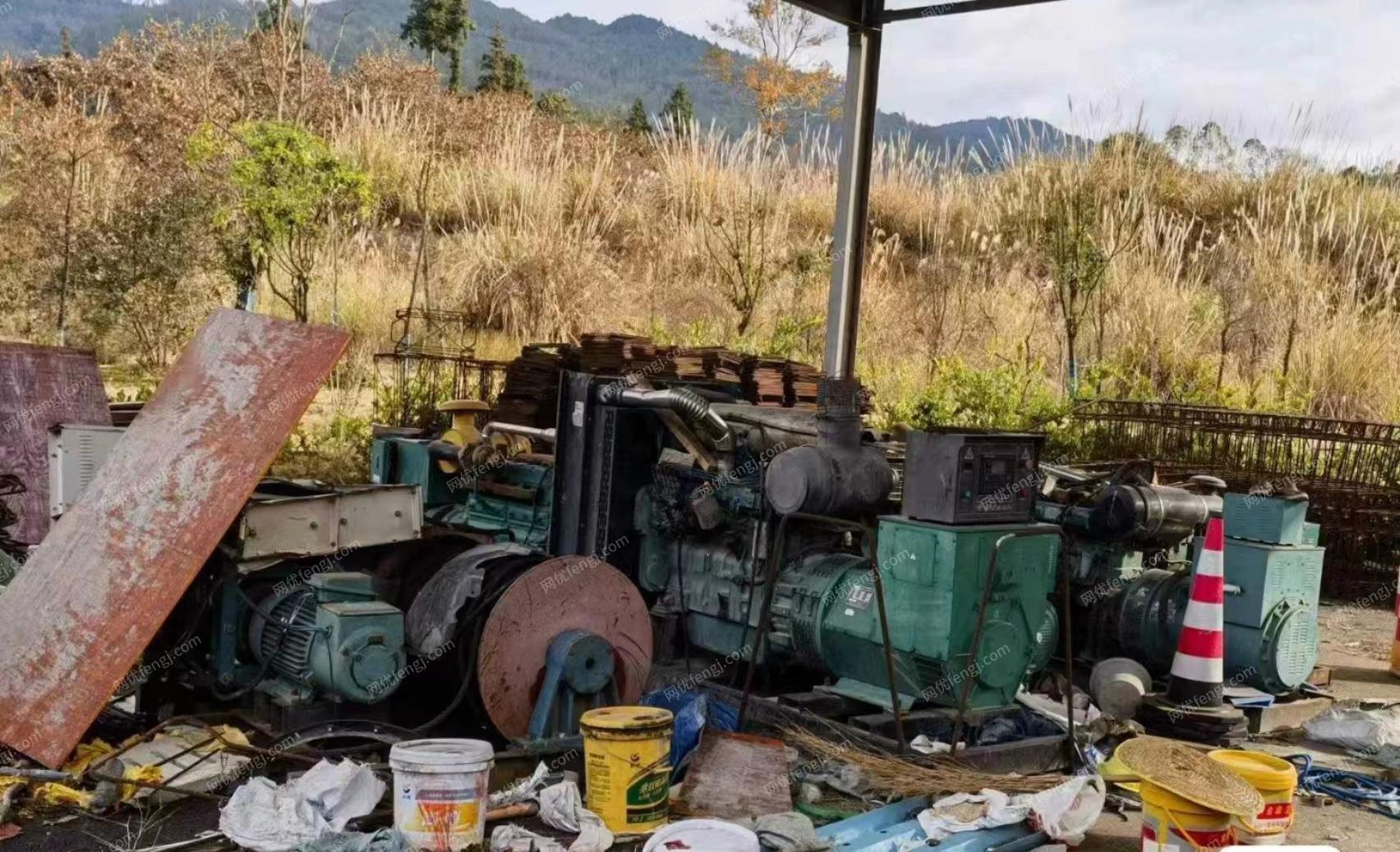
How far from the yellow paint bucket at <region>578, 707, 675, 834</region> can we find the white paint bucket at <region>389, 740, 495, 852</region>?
0.49 m

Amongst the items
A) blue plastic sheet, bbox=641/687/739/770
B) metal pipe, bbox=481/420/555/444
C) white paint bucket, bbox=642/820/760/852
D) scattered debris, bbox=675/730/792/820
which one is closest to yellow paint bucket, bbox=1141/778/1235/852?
white paint bucket, bbox=642/820/760/852

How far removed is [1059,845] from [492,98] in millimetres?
21877

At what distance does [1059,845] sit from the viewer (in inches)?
193

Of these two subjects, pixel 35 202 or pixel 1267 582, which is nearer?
pixel 1267 582

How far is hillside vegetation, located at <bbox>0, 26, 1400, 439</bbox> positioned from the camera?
41.4 ft

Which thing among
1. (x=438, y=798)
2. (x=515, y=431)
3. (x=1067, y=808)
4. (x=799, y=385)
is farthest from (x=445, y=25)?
(x=1067, y=808)

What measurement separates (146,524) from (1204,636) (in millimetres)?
4960

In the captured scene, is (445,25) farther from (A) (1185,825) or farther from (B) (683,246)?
(A) (1185,825)

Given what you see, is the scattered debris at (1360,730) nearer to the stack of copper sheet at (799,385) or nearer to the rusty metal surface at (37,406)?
the stack of copper sheet at (799,385)

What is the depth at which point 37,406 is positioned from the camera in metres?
8.27

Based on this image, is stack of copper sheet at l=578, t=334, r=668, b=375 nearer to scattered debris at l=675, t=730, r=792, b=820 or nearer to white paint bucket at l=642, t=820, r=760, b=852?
scattered debris at l=675, t=730, r=792, b=820

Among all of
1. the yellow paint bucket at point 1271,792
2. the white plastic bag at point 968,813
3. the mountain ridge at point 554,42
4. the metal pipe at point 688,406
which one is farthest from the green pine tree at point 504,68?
the mountain ridge at point 554,42

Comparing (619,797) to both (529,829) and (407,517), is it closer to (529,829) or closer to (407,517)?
(529,829)

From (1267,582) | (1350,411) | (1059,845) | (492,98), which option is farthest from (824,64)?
(1059,845)
